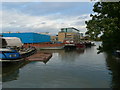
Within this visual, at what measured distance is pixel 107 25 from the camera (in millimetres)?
10453

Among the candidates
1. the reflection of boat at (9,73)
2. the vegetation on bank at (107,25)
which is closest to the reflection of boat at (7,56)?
the reflection of boat at (9,73)

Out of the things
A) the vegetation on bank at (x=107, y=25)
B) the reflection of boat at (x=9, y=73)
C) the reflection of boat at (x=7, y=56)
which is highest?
the vegetation on bank at (x=107, y=25)

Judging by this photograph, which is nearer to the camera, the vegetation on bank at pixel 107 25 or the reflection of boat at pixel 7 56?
the vegetation on bank at pixel 107 25

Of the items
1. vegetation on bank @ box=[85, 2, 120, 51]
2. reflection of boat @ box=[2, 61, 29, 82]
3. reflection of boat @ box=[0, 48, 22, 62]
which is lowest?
reflection of boat @ box=[2, 61, 29, 82]

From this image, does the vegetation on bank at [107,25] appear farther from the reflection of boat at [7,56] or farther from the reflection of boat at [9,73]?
the reflection of boat at [7,56]

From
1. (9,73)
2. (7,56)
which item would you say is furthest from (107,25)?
(7,56)

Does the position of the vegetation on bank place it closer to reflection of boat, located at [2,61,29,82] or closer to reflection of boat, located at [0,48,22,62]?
reflection of boat, located at [2,61,29,82]

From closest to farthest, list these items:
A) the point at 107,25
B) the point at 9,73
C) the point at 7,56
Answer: the point at 107,25 < the point at 9,73 < the point at 7,56

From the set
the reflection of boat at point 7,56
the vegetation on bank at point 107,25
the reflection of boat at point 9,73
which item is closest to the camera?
the vegetation on bank at point 107,25

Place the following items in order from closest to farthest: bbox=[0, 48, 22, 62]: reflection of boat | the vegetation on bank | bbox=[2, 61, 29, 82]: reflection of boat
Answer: the vegetation on bank, bbox=[2, 61, 29, 82]: reflection of boat, bbox=[0, 48, 22, 62]: reflection of boat

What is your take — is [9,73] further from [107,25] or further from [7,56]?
[107,25]

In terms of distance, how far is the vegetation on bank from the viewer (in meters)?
10.4

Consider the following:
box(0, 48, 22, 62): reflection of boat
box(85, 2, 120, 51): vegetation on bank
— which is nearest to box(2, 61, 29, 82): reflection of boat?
box(0, 48, 22, 62): reflection of boat

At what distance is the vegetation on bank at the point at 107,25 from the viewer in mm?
10375
